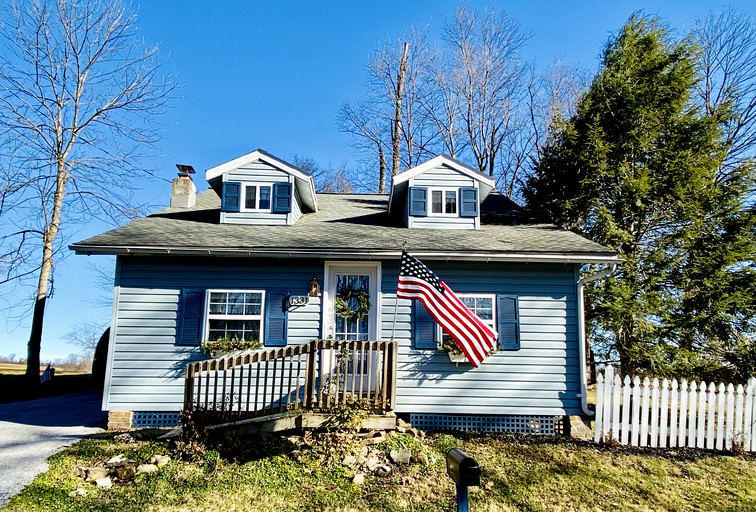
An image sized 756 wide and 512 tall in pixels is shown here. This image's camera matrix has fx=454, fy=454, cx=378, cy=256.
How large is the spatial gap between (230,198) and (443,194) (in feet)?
14.6

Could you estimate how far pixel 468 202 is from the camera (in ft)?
31.4

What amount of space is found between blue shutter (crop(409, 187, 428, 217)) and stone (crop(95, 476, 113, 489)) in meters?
6.69

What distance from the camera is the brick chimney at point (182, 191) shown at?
10695mm

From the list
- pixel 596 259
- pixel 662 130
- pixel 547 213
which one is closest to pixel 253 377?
pixel 596 259

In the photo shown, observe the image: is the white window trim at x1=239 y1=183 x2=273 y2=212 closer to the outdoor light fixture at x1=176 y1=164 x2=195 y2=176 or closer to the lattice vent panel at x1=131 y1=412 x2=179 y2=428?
the outdoor light fixture at x1=176 y1=164 x2=195 y2=176

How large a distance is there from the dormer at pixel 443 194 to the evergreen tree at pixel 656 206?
128 inches

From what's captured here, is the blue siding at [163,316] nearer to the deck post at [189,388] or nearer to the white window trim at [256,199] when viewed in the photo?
the deck post at [189,388]

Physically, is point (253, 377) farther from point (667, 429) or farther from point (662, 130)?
point (662, 130)

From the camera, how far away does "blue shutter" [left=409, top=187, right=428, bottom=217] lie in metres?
9.51

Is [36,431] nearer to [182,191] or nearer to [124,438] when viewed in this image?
[124,438]

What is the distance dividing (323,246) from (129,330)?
3.64 meters

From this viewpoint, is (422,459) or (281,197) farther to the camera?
(281,197)

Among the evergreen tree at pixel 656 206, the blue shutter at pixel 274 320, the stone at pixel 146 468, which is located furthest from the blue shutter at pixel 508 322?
the stone at pixel 146 468

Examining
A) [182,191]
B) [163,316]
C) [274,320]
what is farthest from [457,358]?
[182,191]
